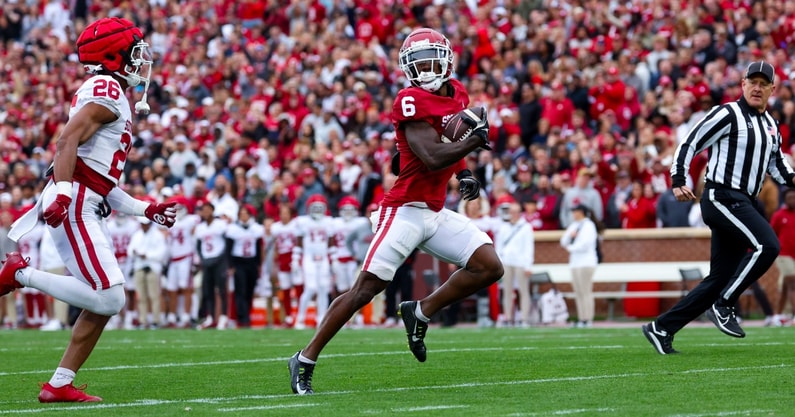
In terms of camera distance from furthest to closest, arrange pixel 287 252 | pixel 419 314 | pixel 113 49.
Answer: pixel 287 252 < pixel 419 314 < pixel 113 49

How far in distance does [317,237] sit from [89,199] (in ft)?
34.1

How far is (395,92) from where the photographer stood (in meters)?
20.8

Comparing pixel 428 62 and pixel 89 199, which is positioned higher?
pixel 428 62

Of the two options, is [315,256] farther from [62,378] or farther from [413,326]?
[62,378]

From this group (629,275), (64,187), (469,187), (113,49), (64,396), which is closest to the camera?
(64,187)

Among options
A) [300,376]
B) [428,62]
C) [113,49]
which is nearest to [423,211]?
[428,62]

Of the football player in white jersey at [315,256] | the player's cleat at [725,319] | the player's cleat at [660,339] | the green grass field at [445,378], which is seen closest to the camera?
the green grass field at [445,378]

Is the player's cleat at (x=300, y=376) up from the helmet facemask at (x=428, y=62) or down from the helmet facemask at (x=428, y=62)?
down

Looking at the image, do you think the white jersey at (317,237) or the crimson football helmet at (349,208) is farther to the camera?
A: the crimson football helmet at (349,208)

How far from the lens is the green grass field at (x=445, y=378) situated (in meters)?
6.05

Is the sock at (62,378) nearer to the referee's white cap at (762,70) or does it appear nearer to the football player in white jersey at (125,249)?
the referee's white cap at (762,70)

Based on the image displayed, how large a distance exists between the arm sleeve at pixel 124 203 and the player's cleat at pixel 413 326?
155cm

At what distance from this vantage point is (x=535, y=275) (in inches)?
664

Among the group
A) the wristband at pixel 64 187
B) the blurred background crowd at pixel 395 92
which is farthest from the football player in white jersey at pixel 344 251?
the wristband at pixel 64 187
